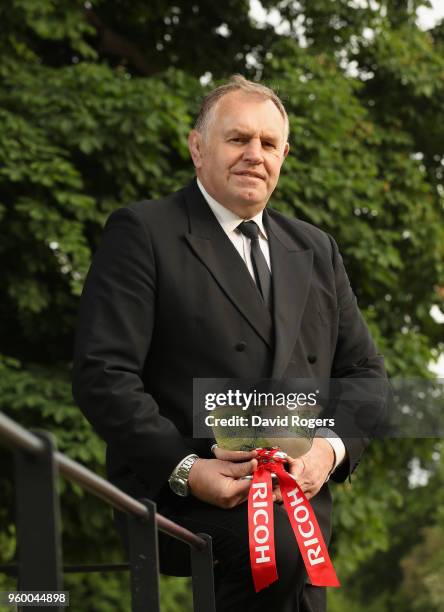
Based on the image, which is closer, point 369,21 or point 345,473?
point 345,473

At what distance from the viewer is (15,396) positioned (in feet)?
29.0

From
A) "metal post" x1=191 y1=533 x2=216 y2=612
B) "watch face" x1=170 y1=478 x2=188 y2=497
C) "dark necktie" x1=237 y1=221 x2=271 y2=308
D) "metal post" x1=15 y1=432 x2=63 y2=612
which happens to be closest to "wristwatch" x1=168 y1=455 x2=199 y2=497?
"watch face" x1=170 y1=478 x2=188 y2=497

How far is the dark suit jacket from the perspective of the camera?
3059 millimetres

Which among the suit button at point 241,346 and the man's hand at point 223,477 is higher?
the suit button at point 241,346

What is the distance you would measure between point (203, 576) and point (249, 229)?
95 centimetres

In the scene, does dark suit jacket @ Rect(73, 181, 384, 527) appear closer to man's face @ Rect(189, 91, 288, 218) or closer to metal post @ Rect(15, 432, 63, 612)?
man's face @ Rect(189, 91, 288, 218)

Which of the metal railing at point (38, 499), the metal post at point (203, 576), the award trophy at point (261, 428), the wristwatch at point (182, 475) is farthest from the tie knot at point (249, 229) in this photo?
the metal railing at point (38, 499)

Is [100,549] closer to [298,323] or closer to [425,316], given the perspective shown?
[425,316]

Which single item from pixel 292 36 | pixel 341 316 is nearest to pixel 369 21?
pixel 292 36

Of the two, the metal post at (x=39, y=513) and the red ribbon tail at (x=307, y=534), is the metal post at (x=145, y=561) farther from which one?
the metal post at (x=39, y=513)

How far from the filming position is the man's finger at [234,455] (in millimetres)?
2994

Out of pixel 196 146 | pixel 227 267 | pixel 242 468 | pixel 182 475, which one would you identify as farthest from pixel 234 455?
pixel 196 146

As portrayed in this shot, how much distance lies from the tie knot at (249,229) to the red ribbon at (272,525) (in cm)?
69

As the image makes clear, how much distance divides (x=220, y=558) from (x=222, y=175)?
1029 mm
